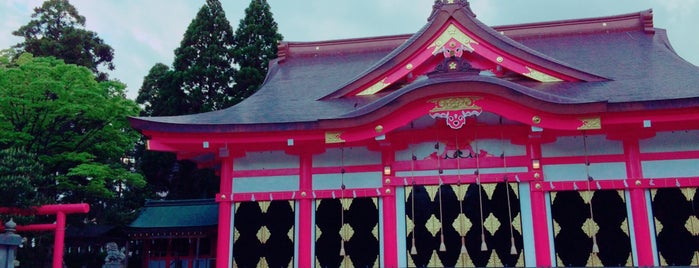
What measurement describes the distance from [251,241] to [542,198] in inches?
245

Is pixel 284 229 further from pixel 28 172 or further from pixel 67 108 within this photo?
pixel 67 108

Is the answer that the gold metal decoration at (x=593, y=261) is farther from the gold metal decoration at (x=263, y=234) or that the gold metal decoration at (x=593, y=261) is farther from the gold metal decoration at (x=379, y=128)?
the gold metal decoration at (x=263, y=234)

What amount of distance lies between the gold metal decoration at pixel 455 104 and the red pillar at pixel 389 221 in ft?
5.20

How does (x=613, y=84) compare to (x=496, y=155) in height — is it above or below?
above

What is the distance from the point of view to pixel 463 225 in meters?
10.8

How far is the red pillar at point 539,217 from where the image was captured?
10367 mm

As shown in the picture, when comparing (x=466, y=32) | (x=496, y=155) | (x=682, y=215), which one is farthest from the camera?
(x=466, y=32)

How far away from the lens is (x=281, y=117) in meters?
11.4

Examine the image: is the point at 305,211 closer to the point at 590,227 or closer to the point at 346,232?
the point at 346,232

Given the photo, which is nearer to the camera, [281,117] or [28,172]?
[28,172]

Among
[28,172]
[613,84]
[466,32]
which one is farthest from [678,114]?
[28,172]

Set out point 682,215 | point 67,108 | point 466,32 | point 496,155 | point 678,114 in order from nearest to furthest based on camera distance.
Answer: point 678,114 → point 682,215 → point 496,155 → point 466,32 → point 67,108

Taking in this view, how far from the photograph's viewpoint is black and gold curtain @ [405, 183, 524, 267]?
10.6m

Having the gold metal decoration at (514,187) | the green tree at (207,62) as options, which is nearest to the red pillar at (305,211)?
the gold metal decoration at (514,187)
